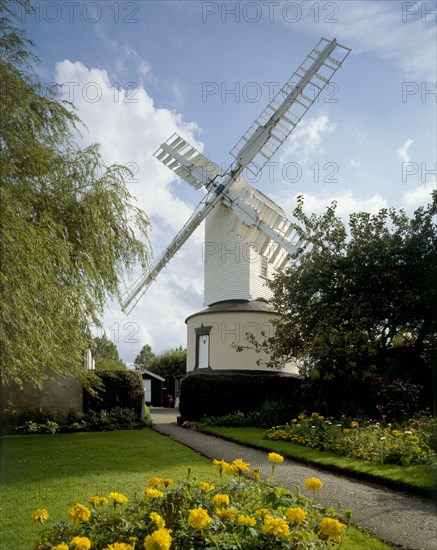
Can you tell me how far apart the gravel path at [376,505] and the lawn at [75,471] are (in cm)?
45

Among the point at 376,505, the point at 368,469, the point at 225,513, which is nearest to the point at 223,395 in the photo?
the point at 368,469

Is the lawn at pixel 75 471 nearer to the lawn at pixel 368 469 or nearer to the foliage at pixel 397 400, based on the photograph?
the lawn at pixel 368 469

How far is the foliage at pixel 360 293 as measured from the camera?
51.3ft

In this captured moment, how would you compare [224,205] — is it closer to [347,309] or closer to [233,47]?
[347,309]

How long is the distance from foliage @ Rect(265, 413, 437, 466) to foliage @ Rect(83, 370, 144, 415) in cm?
600

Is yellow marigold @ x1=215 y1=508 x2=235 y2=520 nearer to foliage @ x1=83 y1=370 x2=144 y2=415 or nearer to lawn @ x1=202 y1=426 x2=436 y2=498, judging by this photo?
lawn @ x1=202 y1=426 x2=436 y2=498

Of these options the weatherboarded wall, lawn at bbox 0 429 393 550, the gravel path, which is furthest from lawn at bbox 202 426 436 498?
the weatherboarded wall

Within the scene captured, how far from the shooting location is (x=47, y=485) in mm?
7504

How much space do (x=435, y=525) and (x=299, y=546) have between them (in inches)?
116

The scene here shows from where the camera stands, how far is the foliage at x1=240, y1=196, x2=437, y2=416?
616 inches

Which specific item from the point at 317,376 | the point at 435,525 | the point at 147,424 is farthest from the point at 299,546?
the point at 147,424

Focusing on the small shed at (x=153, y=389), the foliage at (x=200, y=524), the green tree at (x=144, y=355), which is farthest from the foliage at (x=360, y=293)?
the green tree at (x=144, y=355)

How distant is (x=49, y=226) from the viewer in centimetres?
883

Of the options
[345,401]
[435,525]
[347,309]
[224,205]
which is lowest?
[435,525]
